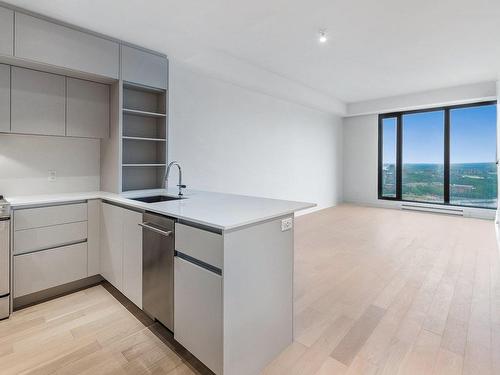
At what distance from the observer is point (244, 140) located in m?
4.94

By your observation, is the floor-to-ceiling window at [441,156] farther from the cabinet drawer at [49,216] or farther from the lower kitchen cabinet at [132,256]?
the cabinet drawer at [49,216]

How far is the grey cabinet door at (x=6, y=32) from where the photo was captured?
7.50 feet

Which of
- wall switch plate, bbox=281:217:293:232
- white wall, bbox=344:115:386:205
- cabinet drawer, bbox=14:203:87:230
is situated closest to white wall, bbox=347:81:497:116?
white wall, bbox=344:115:386:205

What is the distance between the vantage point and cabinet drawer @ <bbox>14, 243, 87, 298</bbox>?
92.2 inches

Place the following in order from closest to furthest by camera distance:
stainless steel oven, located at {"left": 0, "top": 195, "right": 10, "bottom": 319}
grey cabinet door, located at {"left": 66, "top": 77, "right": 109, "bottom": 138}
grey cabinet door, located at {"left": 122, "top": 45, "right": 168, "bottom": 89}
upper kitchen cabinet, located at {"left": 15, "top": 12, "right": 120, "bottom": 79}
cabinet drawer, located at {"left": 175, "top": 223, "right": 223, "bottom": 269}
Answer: cabinet drawer, located at {"left": 175, "top": 223, "right": 223, "bottom": 269} < stainless steel oven, located at {"left": 0, "top": 195, "right": 10, "bottom": 319} < upper kitchen cabinet, located at {"left": 15, "top": 12, "right": 120, "bottom": 79} < grey cabinet door, located at {"left": 66, "top": 77, "right": 109, "bottom": 138} < grey cabinet door, located at {"left": 122, "top": 45, "right": 168, "bottom": 89}

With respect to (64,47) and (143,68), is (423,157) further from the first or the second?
(64,47)

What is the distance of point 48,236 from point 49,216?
182 mm

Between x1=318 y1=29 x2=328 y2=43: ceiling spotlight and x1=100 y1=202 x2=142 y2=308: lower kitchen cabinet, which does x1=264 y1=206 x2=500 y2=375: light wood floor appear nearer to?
x1=100 y1=202 x2=142 y2=308: lower kitchen cabinet

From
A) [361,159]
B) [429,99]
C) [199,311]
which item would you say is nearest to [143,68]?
[199,311]

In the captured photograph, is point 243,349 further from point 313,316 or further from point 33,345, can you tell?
point 33,345

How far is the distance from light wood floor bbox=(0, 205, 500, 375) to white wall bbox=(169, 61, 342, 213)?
1975mm

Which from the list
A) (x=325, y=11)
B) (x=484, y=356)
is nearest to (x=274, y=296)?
(x=484, y=356)

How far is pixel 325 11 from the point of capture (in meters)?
2.84

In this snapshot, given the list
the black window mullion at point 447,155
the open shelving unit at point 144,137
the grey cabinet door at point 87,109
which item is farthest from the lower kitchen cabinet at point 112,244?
the black window mullion at point 447,155
